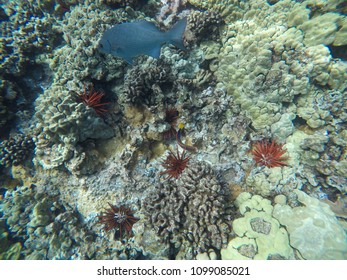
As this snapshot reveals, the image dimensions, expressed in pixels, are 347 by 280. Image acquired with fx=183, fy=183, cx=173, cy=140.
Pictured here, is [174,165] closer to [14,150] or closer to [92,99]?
[92,99]

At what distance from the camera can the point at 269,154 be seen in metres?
3.60

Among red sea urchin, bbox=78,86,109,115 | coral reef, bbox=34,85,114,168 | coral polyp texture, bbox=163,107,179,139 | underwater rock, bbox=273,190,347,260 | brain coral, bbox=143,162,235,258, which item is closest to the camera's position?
underwater rock, bbox=273,190,347,260

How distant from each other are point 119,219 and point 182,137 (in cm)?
206

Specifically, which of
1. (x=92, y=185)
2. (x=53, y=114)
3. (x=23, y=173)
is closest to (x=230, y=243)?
(x=92, y=185)

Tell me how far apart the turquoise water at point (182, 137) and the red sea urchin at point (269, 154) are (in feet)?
0.08

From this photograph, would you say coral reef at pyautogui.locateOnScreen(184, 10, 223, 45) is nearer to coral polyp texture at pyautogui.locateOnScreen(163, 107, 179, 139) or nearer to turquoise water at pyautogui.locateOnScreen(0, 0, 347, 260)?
turquoise water at pyautogui.locateOnScreen(0, 0, 347, 260)

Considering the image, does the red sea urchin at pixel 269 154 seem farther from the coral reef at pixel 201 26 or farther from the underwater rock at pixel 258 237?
the coral reef at pixel 201 26

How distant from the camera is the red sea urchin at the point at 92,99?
3.70m

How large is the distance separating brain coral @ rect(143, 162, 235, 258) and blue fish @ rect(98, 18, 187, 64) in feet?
7.51

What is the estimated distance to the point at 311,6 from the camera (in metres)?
3.71

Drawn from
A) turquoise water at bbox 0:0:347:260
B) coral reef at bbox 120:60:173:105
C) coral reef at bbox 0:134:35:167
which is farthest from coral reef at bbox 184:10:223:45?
coral reef at bbox 0:134:35:167

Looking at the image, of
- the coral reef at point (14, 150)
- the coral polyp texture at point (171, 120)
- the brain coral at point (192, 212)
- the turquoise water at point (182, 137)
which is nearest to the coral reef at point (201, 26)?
the turquoise water at point (182, 137)

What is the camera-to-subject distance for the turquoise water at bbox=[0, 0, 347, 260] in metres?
3.21

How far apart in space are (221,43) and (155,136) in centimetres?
264
